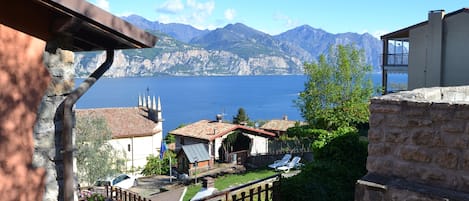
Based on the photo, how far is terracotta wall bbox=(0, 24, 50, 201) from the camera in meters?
3.14

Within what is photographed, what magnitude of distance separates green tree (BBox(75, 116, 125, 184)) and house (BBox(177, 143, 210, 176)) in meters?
5.08

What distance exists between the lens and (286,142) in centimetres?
3102

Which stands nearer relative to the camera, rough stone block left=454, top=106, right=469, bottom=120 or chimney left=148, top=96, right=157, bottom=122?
rough stone block left=454, top=106, right=469, bottom=120

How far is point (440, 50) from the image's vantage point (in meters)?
18.8

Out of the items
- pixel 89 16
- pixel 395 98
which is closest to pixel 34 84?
pixel 89 16

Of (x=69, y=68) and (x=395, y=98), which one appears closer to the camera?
(x=69, y=68)

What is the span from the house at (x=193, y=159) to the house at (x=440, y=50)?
49.5 ft

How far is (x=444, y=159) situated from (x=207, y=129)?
33.7 metres

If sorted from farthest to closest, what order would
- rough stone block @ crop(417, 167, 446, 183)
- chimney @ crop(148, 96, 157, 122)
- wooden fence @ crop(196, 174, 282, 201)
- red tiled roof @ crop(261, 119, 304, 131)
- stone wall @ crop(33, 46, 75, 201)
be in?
red tiled roof @ crop(261, 119, 304, 131)
chimney @ crop(148, 96, 157, 122)
wooden fence @ crop(196, 174, 282, 201)
rough stone block @ crop(417, 167, 446, 183)
stone wall @ crop(33, 46, 75, 201)

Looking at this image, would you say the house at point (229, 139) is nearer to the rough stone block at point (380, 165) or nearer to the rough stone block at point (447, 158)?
the rough stone block at point (380, 165)

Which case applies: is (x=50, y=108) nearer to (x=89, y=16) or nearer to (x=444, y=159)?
(x=89, y=16)

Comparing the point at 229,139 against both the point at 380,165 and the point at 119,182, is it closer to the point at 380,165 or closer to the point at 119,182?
the point at 119,182

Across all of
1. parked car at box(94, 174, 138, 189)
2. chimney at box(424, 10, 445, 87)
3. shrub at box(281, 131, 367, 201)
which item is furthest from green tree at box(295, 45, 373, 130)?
shrub at box(281, 131, 367, 201)

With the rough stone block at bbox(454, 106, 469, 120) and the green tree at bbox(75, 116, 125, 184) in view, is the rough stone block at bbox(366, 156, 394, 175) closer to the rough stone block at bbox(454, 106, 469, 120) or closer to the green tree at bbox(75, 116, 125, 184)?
the rough stone block at bbox(454, 106, 469, 120)
